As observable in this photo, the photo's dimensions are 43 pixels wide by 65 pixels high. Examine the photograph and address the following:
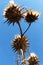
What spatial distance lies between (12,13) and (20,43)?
2.66 feet

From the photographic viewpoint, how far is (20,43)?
243 inches

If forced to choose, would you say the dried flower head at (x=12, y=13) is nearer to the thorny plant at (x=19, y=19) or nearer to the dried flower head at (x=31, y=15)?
the thorny plant at (x=19, y=19)

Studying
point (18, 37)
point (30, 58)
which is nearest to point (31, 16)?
point (18, 37)

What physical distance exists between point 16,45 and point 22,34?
1.42 feet

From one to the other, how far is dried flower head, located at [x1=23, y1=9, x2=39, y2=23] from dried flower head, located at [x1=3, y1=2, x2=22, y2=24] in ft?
0.61

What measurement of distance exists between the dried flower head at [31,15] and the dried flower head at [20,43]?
0.49 metres

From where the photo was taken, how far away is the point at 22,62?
218 inches

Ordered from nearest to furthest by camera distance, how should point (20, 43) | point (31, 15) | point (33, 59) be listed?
point (33, 59) → point (20, 43) → point (31, 15)

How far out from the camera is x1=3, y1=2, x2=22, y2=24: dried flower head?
613cm

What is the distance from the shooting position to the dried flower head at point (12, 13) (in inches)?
241

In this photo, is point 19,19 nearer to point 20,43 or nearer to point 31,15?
point 31,15

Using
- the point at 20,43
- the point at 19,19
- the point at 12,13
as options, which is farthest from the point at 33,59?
the point at 12,13

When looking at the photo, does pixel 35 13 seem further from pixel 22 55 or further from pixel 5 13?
Answer: pixel 22 55

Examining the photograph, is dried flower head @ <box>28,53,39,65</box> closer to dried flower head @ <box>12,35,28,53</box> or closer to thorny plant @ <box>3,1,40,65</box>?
thorny plant @ <box>3,1,40,65</box>
